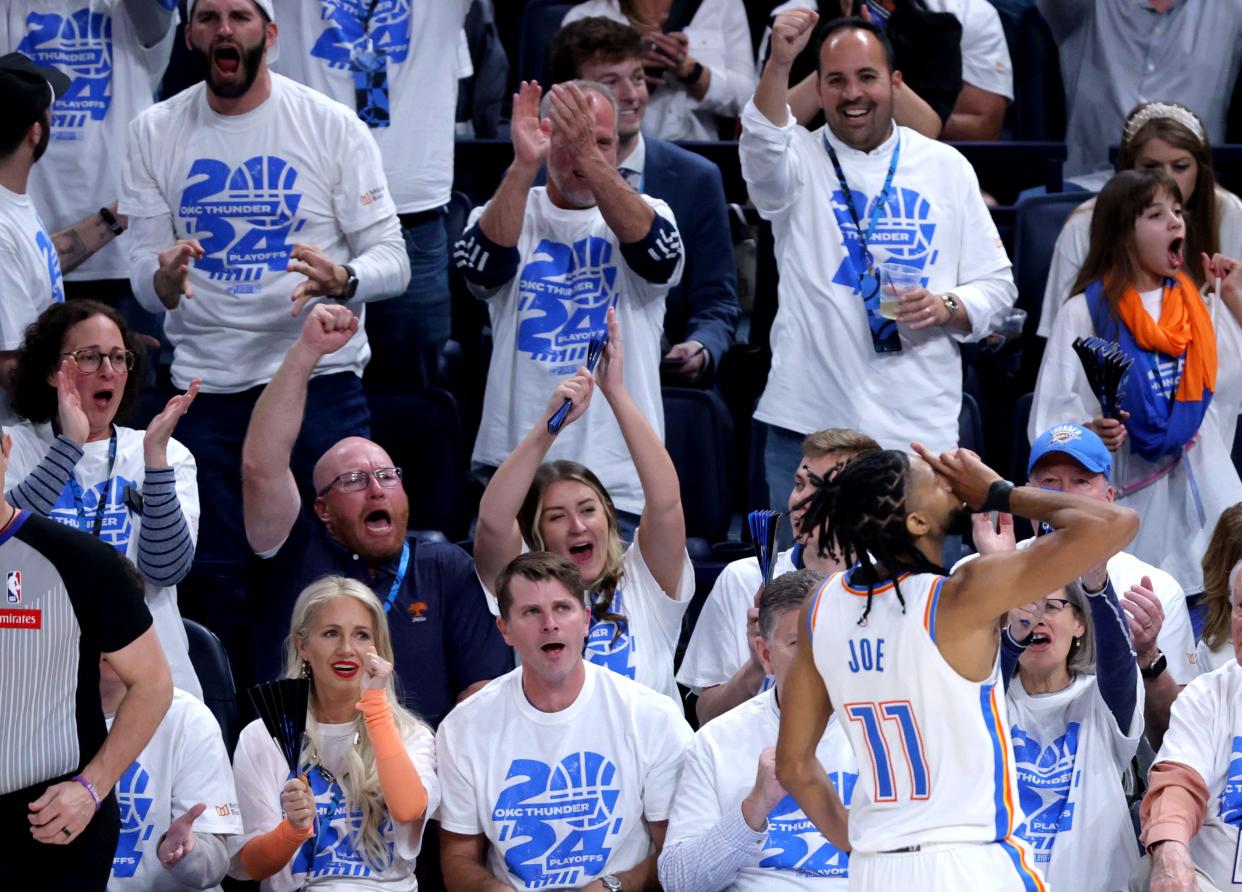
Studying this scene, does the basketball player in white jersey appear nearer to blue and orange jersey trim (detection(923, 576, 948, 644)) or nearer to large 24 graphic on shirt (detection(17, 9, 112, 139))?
blue and orange jersey trim (detection(923, 576, 948, 644))

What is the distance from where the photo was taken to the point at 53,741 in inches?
159

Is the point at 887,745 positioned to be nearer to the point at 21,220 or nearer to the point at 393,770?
the point at 393,770

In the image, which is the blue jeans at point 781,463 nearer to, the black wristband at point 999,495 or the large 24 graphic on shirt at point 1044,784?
the large 24 graphic on shirt at point 1044,784

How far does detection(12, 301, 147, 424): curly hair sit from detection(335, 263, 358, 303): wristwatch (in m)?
0.71

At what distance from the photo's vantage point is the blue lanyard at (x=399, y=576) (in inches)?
210

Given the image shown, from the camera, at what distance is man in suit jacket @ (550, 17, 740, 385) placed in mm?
6480

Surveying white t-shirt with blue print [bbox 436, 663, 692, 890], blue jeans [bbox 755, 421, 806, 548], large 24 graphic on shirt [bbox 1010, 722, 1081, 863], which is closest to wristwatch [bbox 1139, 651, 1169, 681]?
large 24 graphic on shirt [bbox 1010, 722, 1081, 863]

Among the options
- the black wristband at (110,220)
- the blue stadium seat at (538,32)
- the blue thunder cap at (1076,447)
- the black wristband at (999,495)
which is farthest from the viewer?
the blue stadium seat at (538,32)

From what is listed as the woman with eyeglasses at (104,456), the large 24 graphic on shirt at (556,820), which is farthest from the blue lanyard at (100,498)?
the large 24 graphic on shirt at (556,820)

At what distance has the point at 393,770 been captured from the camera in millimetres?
4641

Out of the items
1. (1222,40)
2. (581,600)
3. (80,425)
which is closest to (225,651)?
(80,425)

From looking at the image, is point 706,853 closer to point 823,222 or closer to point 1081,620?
point 1081,620

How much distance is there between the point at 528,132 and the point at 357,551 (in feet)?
4.67

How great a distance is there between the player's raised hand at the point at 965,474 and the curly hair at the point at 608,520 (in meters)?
1.77
